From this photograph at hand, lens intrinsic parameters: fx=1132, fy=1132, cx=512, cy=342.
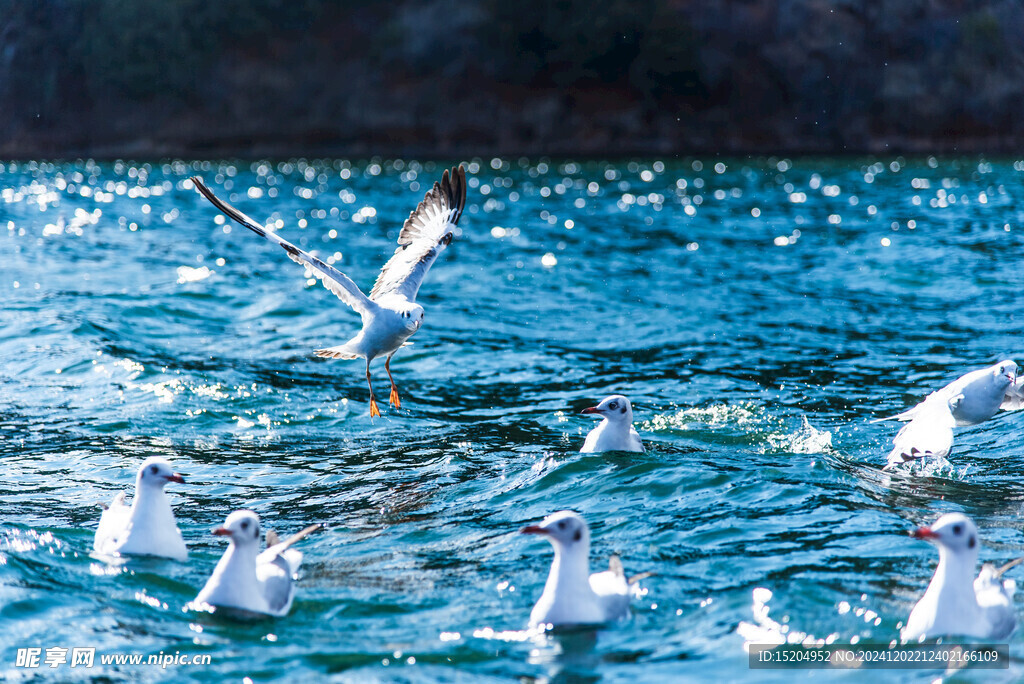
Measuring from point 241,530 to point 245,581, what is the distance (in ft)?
0.94

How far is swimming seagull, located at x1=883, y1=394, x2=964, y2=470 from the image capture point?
8805 mm

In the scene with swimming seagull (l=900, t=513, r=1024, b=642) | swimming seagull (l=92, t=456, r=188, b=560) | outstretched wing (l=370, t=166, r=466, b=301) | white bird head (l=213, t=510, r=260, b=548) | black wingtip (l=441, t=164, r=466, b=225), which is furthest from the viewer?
black wingtip (l=441, t=164, r=466, b=225)

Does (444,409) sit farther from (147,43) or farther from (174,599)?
(147,43)

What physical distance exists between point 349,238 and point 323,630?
66.7ft

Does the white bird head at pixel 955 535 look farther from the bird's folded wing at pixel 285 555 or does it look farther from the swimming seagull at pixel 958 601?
the bird's folded wing at pixel 285 555

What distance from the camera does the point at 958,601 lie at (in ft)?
19.3

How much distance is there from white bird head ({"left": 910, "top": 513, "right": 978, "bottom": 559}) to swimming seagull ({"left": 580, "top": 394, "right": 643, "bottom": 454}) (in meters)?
3.60

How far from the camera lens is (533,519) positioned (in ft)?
27.1

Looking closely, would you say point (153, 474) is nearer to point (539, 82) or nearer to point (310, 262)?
point (310, 262)

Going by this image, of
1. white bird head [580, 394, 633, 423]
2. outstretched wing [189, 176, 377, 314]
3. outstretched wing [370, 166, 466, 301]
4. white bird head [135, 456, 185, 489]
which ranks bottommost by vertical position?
white bird head [135, 456, 185, 489]

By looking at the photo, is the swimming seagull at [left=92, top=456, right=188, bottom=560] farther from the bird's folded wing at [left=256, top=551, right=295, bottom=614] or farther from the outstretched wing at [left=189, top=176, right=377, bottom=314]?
the outstretched wing at [left=189, top=176, right=377, bottom=314]

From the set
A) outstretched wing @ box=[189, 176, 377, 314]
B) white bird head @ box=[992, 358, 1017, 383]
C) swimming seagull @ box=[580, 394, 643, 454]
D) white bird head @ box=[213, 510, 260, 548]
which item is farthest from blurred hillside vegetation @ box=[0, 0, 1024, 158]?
white bird head @ box=[213, 510, 260, 548]

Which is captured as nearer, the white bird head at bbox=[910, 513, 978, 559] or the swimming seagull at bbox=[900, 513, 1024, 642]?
the swimming seagull at bbox=[900, 513, 1024, 642]

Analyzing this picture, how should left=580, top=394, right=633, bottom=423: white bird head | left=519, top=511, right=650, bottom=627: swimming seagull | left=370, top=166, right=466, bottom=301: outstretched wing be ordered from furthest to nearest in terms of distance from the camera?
left=370, top=166, right=466, bottom=301: outstretched wing → left=580, top=394, right=633, bottom=423: white bird head → left=519, top=511, right=650, bottom=627: swimming seagull
